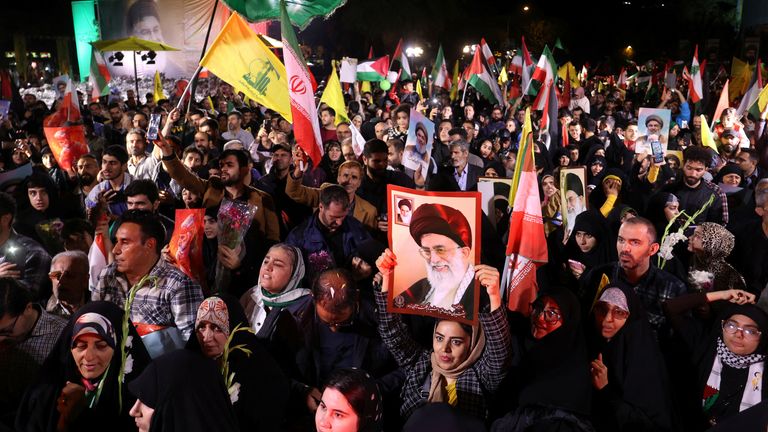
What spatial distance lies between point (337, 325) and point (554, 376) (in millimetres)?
1195

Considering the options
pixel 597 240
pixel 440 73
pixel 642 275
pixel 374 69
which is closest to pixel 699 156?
pixel 597 240

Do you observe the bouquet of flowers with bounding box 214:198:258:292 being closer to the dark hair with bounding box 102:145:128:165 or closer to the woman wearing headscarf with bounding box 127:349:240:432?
the dark hair with bounding box 102:145:128:165

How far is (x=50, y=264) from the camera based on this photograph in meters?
4.57

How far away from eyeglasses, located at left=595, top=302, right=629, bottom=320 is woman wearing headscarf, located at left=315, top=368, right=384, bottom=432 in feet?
5.16

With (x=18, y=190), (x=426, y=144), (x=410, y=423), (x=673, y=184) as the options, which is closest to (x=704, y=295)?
(x=410, y=423)

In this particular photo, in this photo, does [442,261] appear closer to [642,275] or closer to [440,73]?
[642,275]

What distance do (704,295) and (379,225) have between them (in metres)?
2.50

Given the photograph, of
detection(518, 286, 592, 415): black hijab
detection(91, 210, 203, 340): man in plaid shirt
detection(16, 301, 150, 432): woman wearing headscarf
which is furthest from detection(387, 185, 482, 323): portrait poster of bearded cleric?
detection(16, 301, 150, 432): woman wearing headscarf

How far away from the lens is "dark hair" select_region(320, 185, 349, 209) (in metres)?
4.97

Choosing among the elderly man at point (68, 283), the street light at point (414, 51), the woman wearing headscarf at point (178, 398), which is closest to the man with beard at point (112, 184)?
the elderly man at point (68, 283)

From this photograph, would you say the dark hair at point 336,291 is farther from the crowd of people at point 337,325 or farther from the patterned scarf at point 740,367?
the patterned scarf at point 740,367

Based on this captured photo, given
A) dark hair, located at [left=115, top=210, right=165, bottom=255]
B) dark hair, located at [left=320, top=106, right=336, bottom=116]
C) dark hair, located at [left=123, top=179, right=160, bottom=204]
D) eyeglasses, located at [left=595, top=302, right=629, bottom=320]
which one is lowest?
eyeglasses, located at [left=595, top=302, right=629, bottom=320]

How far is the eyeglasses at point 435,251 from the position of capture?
3.68 m

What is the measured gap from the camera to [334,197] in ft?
16.3
